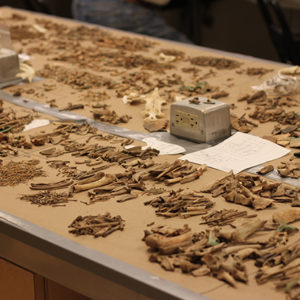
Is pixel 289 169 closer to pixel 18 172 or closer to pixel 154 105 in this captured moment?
pixel 154 105

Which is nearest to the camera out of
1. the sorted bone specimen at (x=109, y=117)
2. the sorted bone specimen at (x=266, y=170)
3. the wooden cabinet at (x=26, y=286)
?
the wooden cabinet at (x=26, y=286)

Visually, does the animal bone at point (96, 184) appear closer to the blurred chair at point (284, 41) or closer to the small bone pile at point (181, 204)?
the small bone pile at point (181, 204)

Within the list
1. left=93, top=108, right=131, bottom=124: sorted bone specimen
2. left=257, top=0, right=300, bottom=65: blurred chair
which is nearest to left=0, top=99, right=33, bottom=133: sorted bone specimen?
left=93, top=108, right=131, bottom=124: sorted bone specimen

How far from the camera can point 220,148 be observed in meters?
2.03

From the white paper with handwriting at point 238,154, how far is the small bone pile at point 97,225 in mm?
474

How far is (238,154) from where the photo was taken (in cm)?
197

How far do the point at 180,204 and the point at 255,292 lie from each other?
1.38 ft

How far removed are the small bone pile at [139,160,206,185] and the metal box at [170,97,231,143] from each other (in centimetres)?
26

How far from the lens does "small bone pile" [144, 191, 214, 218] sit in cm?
157

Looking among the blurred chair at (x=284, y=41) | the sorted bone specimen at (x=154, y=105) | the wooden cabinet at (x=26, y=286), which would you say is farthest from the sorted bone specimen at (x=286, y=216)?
the blurred chair at (x=284, y=41)

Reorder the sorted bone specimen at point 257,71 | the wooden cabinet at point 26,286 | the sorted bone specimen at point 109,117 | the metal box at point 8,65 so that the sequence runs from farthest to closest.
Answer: the sorted bone specimen at point 257,71, the metal box at point 8,65, the sorted bone specimen at point 109,117, the wooden cabinet at point 26,286

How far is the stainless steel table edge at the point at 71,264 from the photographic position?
126 cm

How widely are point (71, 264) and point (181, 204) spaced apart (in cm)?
37

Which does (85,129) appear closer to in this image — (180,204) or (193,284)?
(180,204)
